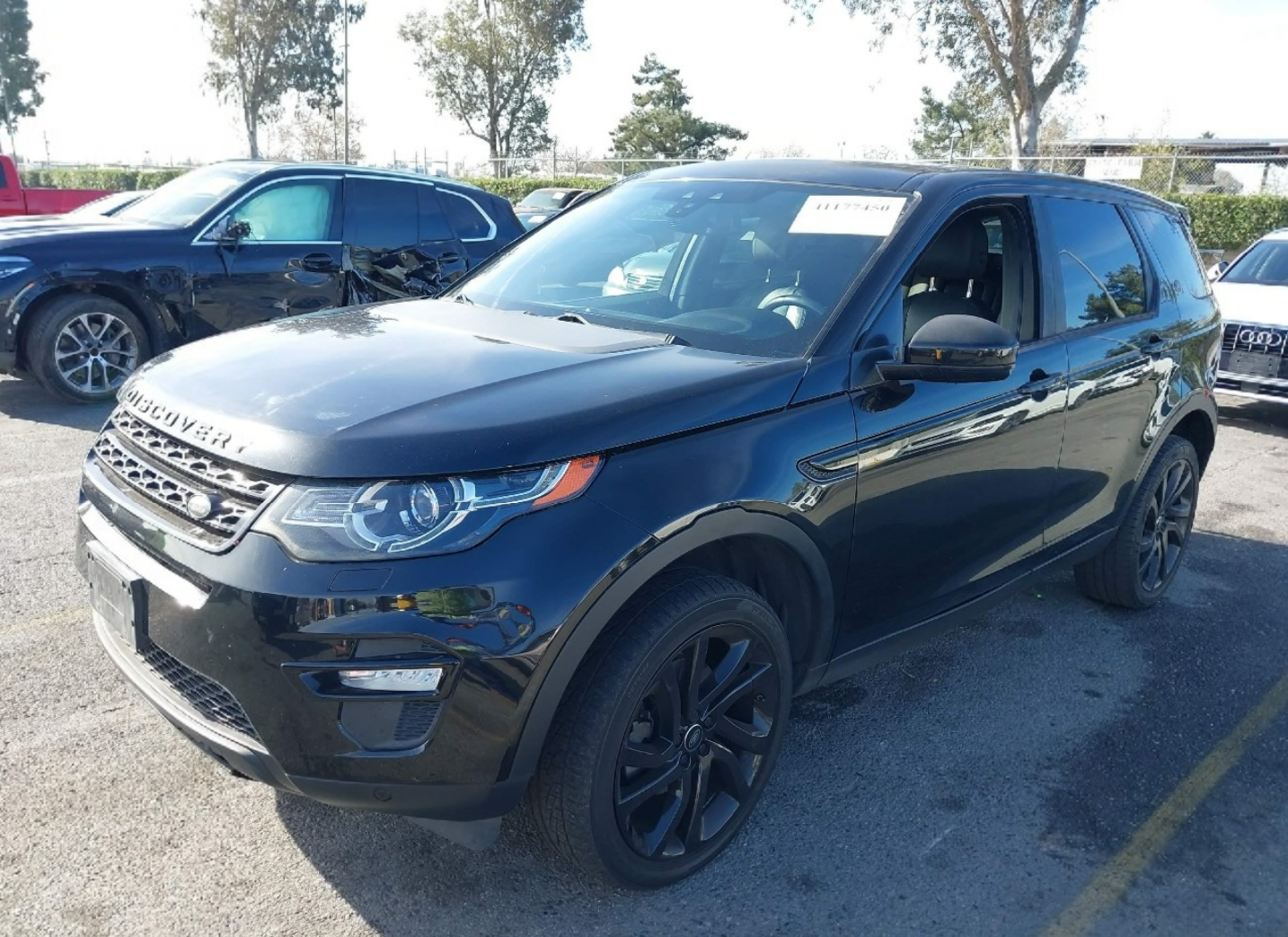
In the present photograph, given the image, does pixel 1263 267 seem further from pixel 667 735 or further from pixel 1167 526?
pixel 667 735

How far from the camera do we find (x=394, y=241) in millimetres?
8211

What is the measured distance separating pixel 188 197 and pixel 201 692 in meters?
6.76

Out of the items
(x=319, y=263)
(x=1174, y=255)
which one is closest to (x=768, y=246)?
(x=1174, y=255)

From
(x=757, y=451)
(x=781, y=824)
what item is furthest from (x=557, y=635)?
(x=781, y=824)

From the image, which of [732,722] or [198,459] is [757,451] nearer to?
[732,722]

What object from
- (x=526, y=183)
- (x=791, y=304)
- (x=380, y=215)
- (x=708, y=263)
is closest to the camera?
(x=791, y=304)

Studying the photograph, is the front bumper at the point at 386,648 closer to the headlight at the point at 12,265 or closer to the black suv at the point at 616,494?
the black suv at the point at 616,494

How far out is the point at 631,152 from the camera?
176 ft

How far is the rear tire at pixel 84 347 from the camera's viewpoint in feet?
23.2

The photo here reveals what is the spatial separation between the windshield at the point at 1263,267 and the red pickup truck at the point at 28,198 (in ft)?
44.4

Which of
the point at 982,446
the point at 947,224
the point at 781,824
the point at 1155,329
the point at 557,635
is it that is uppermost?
the point at 947,224

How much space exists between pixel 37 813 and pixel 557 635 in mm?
1627

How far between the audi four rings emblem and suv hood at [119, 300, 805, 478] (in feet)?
24.2

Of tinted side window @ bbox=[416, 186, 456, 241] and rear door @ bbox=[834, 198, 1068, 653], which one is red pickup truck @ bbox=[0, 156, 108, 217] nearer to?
tinted side window @ bbox=[416, 186, 456, 241]
